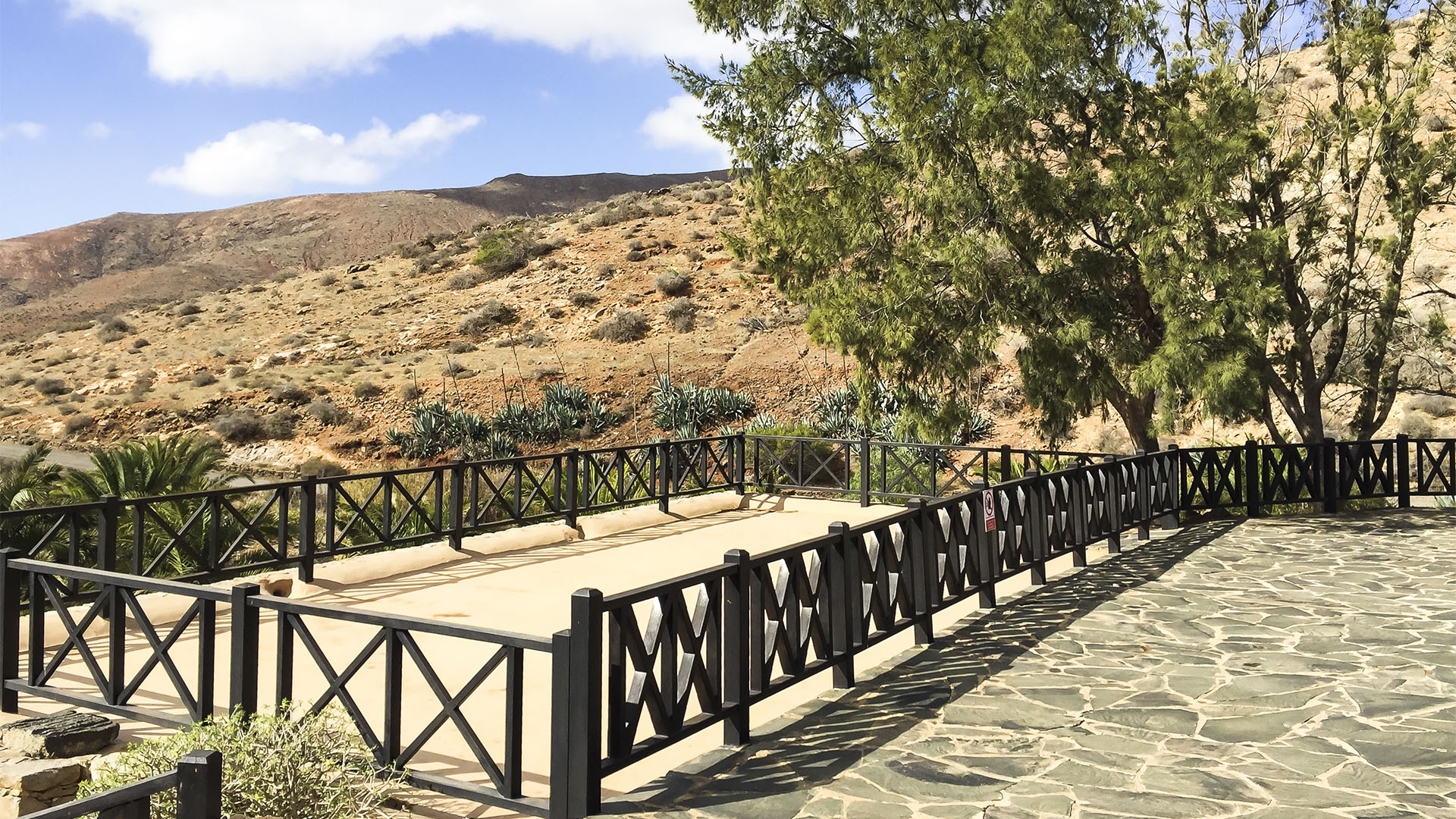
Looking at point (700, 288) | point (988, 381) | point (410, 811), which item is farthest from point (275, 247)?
point (410, 811)

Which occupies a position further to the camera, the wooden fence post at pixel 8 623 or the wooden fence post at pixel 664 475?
the wooden fence post at pixel 664 475

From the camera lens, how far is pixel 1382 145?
53.4 feet

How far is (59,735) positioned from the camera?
5965 millimetres

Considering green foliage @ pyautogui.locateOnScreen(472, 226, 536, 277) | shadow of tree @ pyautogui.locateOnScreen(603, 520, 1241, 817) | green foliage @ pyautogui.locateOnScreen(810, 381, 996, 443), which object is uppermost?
green foliage @ pyautogui.locateOnScreen(472, 226, 536, 277)

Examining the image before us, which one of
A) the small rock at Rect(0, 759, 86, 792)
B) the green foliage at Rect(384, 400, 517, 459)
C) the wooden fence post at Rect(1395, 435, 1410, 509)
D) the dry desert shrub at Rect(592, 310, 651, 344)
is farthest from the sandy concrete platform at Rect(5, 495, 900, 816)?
the dry desert shrub at Rect(592, 310, 651, 344)

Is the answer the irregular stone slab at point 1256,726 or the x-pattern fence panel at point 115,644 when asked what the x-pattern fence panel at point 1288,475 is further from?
the x-pattern fence panel at point 115,644

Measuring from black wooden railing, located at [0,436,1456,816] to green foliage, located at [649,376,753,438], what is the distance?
17.6m

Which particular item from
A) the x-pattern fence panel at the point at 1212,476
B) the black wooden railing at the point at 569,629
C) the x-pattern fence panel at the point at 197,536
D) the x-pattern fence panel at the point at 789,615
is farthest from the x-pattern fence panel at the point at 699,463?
the x-pattern fence panel at the point at 789,615

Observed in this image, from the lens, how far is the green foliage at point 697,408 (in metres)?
32.8

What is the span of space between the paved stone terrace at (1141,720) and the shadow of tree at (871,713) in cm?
2

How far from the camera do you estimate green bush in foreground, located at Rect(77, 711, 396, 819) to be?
15.6 ft

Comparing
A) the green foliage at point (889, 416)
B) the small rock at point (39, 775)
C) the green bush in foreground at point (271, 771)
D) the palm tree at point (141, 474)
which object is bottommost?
the small rock at point (39, 775)

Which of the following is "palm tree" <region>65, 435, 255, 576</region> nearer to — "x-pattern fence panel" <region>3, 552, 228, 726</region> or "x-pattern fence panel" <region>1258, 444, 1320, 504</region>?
"x-pattern fence panel" <region>3, 552, 228, 726</region>

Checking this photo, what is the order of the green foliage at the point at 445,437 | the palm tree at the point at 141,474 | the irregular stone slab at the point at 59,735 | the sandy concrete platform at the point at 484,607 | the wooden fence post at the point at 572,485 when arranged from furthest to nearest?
the green foliage at the point at 445,437 → the wooden fence post at the point at 572,485 → the palm tree at the point at 141,474 → the sandy concrete platform at the point at 484,607 → the irregular stone slab at the point at 59,735
